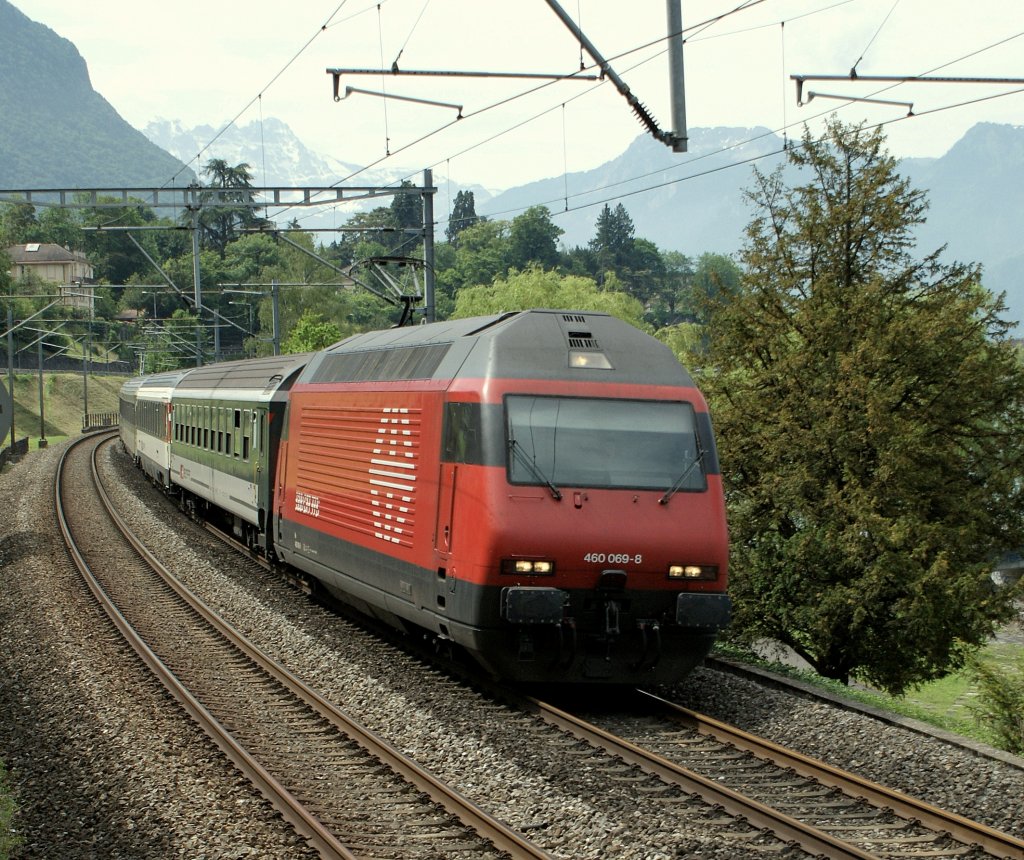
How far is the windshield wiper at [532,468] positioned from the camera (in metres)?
11.2

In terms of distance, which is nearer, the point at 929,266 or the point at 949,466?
the point at 949,466

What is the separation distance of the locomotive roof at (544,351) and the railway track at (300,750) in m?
3.42

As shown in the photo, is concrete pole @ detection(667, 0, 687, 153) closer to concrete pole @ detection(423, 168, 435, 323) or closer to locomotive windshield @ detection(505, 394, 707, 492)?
locomotive windshield @ detection(505, 394, 707, 492)

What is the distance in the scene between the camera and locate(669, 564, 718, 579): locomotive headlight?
11.4m

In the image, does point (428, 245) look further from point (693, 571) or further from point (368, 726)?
point (368, 726)

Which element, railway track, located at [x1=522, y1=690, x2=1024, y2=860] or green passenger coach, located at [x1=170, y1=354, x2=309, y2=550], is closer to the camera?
railway track, located at [x1=522, y1=690, x2=1024, y2=860]

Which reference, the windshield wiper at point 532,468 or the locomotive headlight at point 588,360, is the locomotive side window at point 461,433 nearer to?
the windshield wiper at point 532,468

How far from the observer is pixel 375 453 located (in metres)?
14.2

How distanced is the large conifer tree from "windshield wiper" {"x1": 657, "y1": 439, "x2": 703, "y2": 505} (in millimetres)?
7932

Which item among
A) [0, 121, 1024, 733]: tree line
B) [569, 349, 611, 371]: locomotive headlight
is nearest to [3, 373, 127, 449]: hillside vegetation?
[0, 121, 1024, 733]: tree line

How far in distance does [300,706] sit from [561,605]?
291 cm

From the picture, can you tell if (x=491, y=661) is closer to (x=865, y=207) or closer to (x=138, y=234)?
(x=865, y=207)

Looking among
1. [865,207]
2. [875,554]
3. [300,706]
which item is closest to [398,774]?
[300,706]

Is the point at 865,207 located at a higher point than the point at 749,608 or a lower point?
higher
